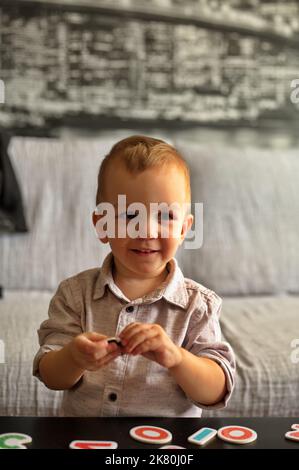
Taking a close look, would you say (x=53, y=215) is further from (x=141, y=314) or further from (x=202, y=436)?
(x=202, y=436)

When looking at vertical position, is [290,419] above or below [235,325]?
below

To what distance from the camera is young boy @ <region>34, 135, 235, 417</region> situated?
0.67 meters

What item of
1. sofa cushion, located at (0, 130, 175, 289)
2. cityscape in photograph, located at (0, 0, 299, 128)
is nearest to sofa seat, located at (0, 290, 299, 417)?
sofa cushion, located at (0, 130, 175, 289)

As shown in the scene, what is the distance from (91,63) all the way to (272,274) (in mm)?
786

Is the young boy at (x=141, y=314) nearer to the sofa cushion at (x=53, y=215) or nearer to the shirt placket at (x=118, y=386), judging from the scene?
the shirt placket at (x=118, y=386)

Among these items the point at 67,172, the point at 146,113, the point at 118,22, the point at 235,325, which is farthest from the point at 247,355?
the point at 118,22

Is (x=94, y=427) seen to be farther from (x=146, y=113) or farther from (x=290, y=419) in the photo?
(x=146, y=113)

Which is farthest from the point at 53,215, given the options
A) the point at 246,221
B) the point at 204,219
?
the point at 246,221

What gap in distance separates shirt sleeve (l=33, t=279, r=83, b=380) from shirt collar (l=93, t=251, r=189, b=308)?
0.03 m

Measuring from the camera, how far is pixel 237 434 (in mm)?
661

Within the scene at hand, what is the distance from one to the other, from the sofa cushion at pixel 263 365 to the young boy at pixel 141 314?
11.5 inches

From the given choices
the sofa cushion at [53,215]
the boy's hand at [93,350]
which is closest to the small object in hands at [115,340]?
the boy's hand at [93,350]

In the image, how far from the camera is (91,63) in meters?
1.77

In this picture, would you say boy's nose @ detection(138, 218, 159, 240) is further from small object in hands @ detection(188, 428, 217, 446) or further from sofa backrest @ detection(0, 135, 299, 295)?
sofa backrest @ detection(0, 135, 299, 295)
